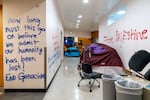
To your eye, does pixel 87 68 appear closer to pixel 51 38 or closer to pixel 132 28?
pixel 51 38

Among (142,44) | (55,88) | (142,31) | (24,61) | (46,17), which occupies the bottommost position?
(55,88)

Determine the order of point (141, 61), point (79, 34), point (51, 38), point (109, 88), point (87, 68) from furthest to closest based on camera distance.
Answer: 1. point (79, 34)
2. point (51, 38)
3. point (87, 68)
4. point (141, 61)
5. point (109, 88)

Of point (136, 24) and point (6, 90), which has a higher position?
point (136, 24)

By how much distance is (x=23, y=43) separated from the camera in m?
3.84

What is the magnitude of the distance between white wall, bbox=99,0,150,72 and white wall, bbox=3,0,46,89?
252 cm

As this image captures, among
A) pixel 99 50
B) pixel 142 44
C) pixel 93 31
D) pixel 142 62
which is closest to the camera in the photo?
pixel 142 62

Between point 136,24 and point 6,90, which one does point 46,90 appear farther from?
point 136,24

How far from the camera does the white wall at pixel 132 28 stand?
352 centimetres


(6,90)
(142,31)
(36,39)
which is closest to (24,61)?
(36,39)

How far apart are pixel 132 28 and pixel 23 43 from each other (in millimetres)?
3132

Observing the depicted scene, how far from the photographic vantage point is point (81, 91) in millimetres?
4000

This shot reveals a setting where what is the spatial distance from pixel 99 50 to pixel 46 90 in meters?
2.60

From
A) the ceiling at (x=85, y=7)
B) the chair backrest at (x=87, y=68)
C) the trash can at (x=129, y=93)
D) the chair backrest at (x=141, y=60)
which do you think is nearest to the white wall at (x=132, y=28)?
the chair backrest at (x=141, y=60)

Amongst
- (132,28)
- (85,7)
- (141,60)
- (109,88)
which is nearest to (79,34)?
(85,7)
